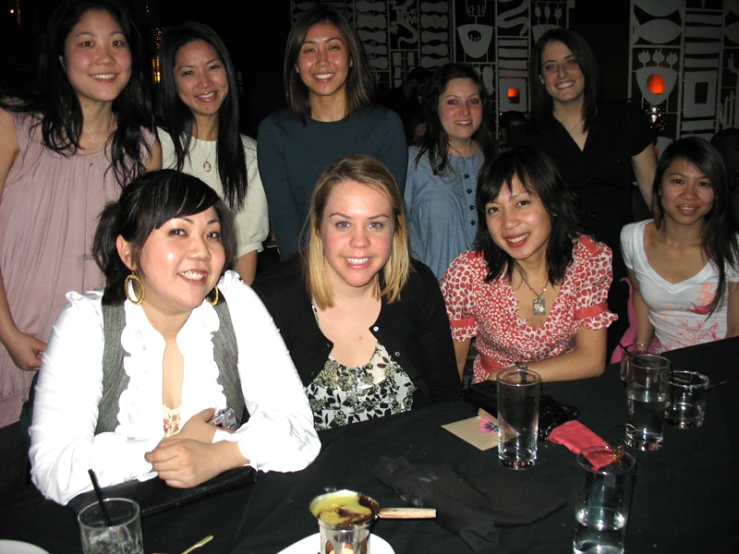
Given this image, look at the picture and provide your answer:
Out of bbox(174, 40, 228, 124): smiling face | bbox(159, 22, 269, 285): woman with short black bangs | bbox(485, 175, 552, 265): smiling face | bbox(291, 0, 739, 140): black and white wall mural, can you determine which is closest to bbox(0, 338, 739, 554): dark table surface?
bbox(485, 175, 552, 265): smiling face

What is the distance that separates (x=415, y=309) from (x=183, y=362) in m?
0.79

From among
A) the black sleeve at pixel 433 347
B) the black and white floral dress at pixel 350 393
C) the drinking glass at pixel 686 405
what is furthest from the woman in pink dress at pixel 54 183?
the drinking glass at pixel 686 405

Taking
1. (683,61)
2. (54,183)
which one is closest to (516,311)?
(54,183)

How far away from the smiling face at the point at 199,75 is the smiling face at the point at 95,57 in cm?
37

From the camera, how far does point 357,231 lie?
192 centimetres

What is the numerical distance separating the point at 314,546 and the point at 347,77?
217cm

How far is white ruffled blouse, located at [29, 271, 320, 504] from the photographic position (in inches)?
53.9

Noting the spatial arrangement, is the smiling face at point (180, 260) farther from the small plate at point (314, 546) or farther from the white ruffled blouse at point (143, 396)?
the small plate at point (314, 546)

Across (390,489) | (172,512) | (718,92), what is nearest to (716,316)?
(390,489)

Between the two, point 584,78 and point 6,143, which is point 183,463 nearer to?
point 6,143

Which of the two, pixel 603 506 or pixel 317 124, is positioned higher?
pixel 317 124

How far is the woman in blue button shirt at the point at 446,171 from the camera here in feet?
10.2

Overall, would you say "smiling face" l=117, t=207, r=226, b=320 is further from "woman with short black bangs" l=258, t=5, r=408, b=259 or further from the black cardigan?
"woman with short black bangs" l=258, t=5, r=408, b=259

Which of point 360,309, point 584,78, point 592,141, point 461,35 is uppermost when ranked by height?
point 461,35
